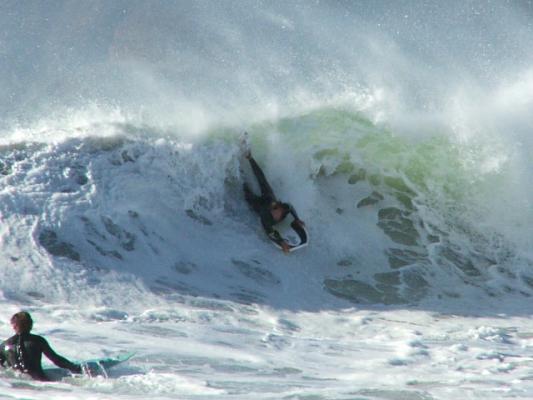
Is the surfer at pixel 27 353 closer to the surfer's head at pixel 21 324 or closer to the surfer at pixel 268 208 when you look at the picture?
the surfer's head at pixel 21 324

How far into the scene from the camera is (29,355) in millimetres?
8070

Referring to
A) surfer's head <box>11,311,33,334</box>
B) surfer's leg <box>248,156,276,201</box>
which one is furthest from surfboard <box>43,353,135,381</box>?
surfer's leg <box>248,156,276,201</box>

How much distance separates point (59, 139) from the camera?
13625 mm

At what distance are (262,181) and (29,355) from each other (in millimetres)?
6271

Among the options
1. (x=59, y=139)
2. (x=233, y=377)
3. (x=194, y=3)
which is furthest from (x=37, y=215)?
(x=194, y=3)

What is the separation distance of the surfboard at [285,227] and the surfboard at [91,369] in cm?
505

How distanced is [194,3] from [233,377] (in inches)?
448

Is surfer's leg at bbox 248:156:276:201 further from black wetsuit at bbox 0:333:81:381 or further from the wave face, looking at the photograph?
black wetsuit at bbox 0:333:81:381

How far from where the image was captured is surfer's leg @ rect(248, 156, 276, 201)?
541 inches

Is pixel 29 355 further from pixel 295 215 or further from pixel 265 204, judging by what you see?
pixel 265 204

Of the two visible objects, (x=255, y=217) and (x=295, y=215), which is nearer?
(x=295, y=215)

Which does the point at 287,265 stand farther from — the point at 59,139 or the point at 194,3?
the point at 194,3

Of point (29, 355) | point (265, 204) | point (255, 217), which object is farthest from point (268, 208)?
point (29, 355)

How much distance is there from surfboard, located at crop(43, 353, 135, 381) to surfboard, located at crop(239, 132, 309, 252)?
5.05m
